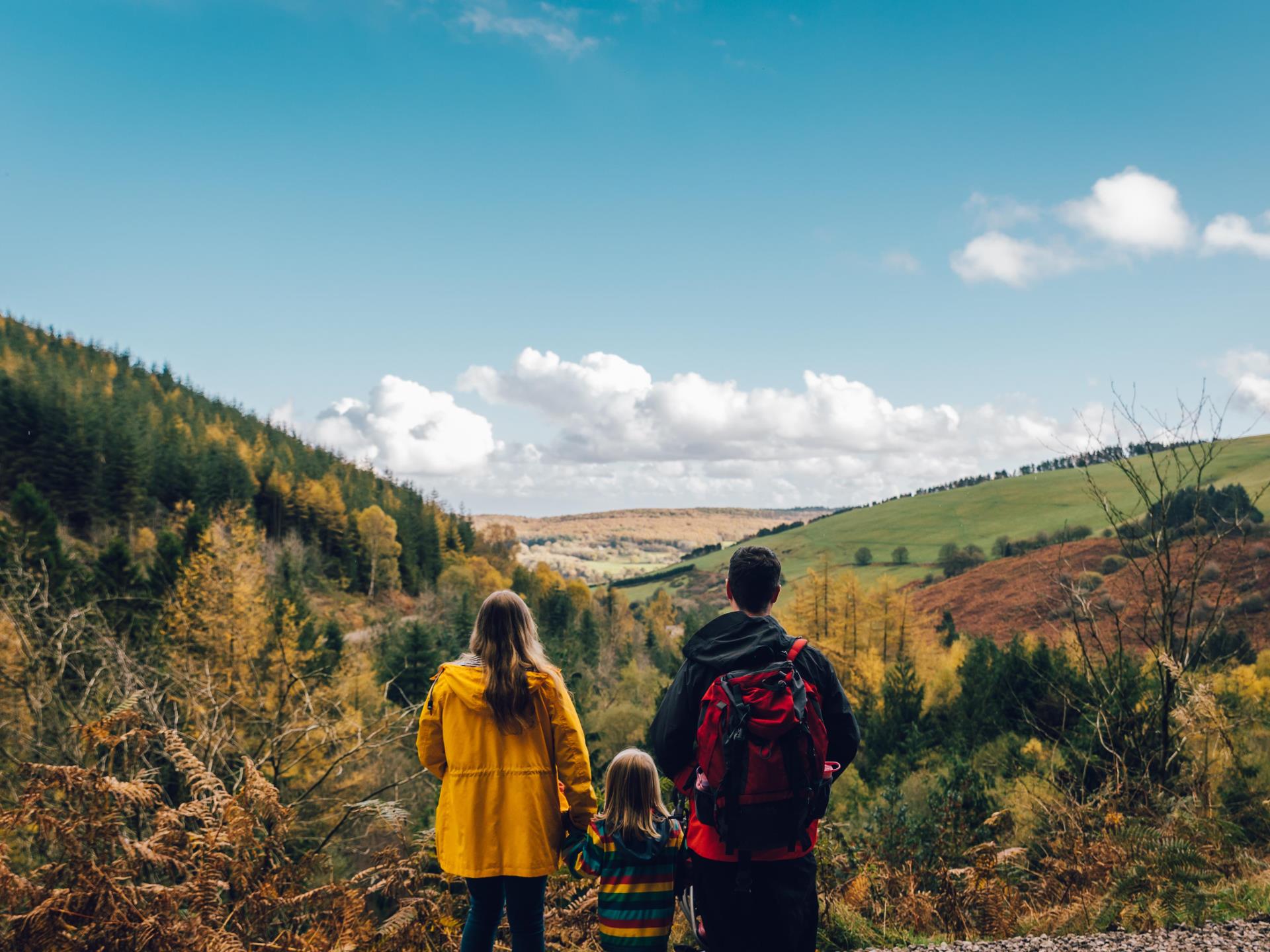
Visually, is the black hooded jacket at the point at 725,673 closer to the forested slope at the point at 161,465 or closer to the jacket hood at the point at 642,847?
the jacket hood at the point at 642,847

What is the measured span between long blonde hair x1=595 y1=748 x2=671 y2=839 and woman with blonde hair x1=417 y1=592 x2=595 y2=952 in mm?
115

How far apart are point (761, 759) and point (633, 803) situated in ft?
3.20

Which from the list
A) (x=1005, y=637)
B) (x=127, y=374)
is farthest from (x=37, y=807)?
(x=127, y=374)

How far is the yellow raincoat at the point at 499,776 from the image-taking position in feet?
11.7

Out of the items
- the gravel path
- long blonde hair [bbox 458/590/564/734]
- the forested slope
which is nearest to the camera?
long blonde hair [bbox 458/590/564/734]

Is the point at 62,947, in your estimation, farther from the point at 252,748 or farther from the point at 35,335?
the point at 35,335

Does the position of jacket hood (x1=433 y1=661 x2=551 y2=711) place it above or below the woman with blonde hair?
above

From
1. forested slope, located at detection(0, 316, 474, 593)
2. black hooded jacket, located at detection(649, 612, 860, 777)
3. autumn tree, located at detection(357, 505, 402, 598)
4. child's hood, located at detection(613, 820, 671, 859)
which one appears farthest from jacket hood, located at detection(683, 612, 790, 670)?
autumn tree, located at detection(357, 505, 402, 598)

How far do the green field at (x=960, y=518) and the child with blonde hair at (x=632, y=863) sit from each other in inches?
3617

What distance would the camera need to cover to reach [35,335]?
131375mm

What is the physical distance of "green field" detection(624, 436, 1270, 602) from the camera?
344 ft

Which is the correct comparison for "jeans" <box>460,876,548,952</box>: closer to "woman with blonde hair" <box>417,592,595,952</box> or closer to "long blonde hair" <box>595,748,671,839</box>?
"woman with blonde hair" <box>417,592,595,952</box>

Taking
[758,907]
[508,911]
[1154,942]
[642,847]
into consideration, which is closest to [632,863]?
[642,847]

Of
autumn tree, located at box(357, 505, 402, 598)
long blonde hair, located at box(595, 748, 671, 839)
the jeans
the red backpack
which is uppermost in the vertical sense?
the red backpack
